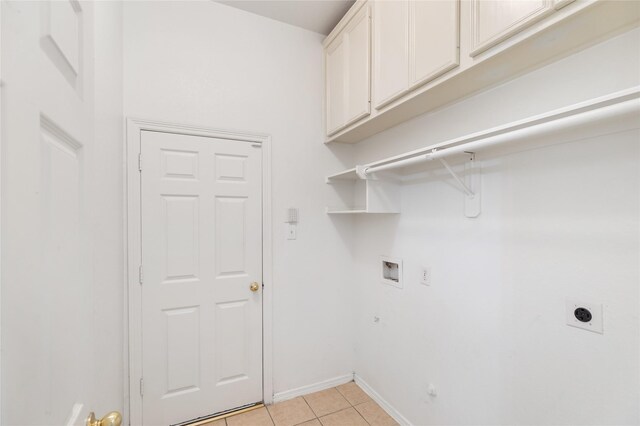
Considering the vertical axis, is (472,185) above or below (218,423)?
above

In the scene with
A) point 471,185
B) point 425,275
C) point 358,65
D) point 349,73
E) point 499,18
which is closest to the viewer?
point 499,18

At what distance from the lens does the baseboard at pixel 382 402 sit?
1.97 metres

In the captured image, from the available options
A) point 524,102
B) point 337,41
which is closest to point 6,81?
point 524,102

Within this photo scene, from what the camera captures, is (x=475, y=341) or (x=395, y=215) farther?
(x=395, y=215)

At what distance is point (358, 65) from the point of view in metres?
1.96

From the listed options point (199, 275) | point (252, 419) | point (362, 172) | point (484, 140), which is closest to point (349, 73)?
point (362, 172)

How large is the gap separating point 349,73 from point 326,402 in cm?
250

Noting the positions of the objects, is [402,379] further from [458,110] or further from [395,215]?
[458,110]

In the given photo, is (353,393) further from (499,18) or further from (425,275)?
(499,18)

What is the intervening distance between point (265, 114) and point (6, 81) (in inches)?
76.7

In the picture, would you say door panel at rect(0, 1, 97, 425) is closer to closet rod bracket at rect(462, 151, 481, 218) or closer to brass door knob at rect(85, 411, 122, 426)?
brass door knob at rect(85, 411, 122, 426)

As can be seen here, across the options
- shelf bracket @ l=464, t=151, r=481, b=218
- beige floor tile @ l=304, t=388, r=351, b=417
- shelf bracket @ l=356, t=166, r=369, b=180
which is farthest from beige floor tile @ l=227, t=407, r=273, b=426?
shelf bracket @ l=464, t=151, r=481, b=218

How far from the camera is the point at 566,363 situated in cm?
117

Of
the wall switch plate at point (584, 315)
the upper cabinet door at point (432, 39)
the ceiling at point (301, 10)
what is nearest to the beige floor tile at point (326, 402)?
the wall switch plate at point (584, 315)
